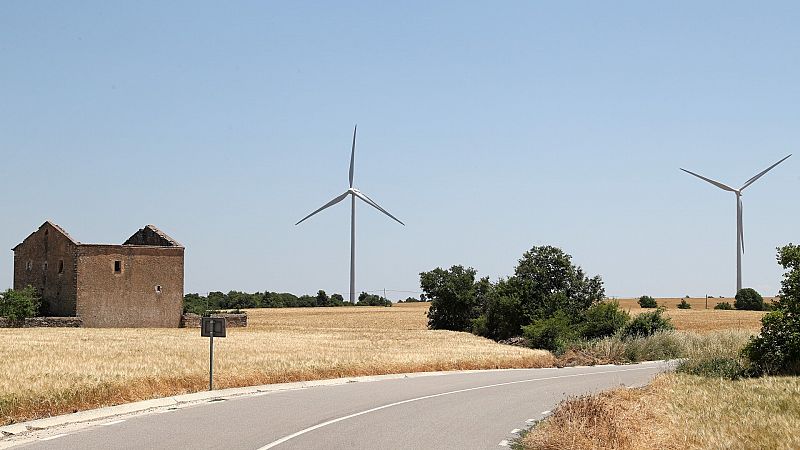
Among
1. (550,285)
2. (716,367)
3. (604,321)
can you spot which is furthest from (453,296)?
(716,367)

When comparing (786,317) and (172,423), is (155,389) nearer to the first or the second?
(172,423)

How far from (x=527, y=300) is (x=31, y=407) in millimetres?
46467

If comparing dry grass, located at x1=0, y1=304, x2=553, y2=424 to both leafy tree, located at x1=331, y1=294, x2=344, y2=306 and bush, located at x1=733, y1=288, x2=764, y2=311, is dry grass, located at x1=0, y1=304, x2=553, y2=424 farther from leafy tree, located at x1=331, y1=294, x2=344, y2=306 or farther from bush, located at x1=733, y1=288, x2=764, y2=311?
leafy tree, located at x1=331, y1=294, x2=344, y2=306

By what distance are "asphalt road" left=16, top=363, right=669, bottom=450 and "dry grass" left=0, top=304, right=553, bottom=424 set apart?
2.60 metres

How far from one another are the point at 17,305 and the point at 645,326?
141 ft

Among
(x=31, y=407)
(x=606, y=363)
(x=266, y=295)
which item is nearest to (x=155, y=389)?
(x=31, y=407)

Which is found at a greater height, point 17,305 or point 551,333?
point 17,305

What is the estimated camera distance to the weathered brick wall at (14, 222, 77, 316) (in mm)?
69875

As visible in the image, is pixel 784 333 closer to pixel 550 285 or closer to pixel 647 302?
pixel 550 285

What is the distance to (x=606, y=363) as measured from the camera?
159 feet

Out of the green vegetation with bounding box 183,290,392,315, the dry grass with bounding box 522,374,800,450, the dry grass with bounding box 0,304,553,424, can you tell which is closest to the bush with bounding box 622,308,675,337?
the dry grass with bounding box 0,304,553,424

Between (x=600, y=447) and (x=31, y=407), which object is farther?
(x=31, y=407)

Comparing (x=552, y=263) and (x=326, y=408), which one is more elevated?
(x=552, y=263)

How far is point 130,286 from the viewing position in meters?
71.1
